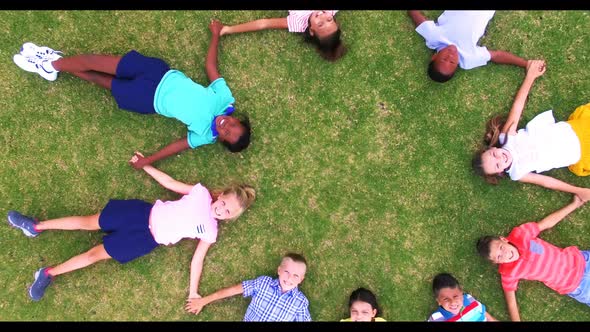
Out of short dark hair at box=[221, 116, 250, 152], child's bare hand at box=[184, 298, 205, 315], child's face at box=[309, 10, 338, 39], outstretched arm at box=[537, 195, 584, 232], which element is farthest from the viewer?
child's bare hand at box=[184, 298, 205, 315]

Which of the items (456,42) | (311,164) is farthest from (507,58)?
(311,164)

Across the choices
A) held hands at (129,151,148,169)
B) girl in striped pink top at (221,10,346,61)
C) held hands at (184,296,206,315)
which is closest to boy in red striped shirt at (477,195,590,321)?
girl in striped pink top at (221,10,346,61)

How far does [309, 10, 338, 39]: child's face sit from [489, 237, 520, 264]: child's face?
2.11 m

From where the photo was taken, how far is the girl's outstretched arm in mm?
4176

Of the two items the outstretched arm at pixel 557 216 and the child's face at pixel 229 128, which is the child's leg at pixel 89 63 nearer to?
the child's face at pixel 229 128

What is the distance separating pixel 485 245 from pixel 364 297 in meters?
1.07

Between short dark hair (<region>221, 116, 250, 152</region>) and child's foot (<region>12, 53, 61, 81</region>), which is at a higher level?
child's foot (<region>12, 53, 61, 81</region>)

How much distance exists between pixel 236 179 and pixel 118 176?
3.28 feet

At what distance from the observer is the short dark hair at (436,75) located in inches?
161

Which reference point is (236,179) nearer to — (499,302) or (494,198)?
(494,198)

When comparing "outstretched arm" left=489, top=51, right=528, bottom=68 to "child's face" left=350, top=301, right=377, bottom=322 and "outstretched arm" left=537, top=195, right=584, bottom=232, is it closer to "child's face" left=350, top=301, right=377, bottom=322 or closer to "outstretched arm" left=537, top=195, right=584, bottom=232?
"outstretched arm" left=537, top=195, right=584, bottom=232

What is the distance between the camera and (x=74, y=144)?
4.35 metres

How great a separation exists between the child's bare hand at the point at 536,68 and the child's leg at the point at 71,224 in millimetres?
3734
